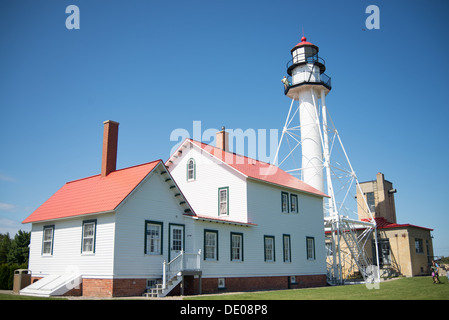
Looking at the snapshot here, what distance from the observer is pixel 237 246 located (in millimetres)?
25391

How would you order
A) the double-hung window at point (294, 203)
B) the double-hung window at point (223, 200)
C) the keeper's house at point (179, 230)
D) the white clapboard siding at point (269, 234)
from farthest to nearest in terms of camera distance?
the double-hung window at point (294, 203) → the double-hung window at point (223, 200) → the white clapboard siding at point (269, 234) → the keeper's house at point (179, 230)

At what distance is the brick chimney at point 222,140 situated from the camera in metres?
31.4

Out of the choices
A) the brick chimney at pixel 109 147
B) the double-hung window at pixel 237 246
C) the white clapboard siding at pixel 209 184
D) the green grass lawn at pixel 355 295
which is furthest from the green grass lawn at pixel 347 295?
the brick chimney at pixel 109 147

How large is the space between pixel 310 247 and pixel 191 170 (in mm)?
10648

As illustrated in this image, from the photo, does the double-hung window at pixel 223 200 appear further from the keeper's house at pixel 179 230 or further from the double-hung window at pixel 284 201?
the double-hung window at pixel 284 201

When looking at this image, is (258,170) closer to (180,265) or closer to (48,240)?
(180,265)

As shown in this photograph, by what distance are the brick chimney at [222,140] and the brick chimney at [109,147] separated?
9079 millimetres

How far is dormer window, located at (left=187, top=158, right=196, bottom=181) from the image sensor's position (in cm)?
2925

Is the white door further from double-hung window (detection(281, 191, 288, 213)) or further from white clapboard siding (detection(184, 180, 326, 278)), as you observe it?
double-hung window (detection(281, 191, 288, 213))

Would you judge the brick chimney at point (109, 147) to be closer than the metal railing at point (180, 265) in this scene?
No

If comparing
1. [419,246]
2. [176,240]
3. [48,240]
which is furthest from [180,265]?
[419,246]

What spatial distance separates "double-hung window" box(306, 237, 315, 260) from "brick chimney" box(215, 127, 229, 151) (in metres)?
9.14
